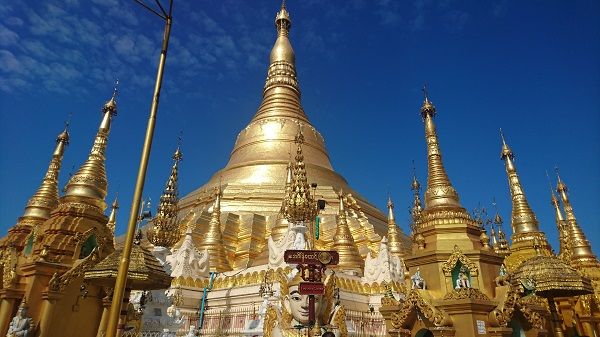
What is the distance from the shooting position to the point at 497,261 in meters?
11.2

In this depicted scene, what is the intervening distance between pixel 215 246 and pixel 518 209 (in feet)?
45.8

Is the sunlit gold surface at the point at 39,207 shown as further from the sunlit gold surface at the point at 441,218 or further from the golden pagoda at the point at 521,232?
the golden pagoda at the point at 521,232

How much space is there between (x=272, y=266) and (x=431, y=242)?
6.29 m

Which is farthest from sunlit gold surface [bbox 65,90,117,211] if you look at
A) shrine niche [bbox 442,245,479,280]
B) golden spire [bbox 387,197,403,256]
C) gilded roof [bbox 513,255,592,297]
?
golden spire [bbox 387,197,403,256]

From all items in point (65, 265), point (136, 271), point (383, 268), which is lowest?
point (136, 271)

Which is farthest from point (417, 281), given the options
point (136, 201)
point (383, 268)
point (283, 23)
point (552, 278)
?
point (283, 23)

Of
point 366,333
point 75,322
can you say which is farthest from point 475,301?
point 75,322

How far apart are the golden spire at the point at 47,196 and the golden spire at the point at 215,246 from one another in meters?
7.08

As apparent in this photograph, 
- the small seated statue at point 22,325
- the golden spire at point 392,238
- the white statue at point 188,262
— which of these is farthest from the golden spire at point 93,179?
the golden spire at point 392,238

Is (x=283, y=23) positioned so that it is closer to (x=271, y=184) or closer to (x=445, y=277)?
(x=271, y=184)

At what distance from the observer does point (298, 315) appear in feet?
31.1

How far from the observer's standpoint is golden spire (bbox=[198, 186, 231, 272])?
65.0ft

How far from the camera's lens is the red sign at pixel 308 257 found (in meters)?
9.03

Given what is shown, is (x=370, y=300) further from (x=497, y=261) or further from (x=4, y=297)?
(x=4, y=297)
